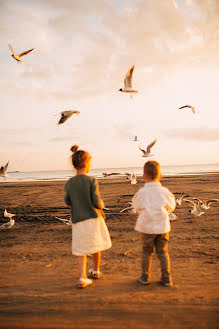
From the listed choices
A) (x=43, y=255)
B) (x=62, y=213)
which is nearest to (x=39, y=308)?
(x=43, y=255)

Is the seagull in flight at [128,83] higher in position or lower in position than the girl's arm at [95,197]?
higher

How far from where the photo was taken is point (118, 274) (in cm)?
377

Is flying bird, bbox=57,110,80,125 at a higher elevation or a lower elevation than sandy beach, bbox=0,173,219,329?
higher

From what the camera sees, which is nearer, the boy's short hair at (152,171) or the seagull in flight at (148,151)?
the boy's short hair at (152,171)

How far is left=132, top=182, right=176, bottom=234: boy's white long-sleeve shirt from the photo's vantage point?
3293mm

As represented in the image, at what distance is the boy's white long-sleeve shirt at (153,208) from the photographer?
329 centimetres

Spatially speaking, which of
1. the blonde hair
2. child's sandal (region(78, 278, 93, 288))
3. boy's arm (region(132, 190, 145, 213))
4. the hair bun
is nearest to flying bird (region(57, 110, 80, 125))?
the hair bun

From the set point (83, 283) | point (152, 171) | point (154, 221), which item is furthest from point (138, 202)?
point (83, 283)

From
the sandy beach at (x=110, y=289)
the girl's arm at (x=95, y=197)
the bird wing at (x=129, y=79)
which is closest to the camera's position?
the sandy beach at (x=110, y=289)

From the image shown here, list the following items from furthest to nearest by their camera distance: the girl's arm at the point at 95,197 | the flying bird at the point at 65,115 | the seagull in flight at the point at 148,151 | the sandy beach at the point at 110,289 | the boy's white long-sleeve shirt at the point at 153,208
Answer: the seagull in flight at the point at 148,151, the flying bird at the point at 65,115, the girl's arm at the point at 95,197, the boy's white long-sleeve shirt at the point at 153,208, the sandy beach at the point at 110,289

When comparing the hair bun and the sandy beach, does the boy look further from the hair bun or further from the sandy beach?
the hair bun

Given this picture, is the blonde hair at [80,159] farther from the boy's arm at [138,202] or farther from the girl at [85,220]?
the boy's arm at [138,202]

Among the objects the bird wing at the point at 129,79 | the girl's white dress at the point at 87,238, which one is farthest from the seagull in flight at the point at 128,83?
the girl's white dress at the point at 87,238

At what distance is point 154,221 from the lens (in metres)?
3.29
